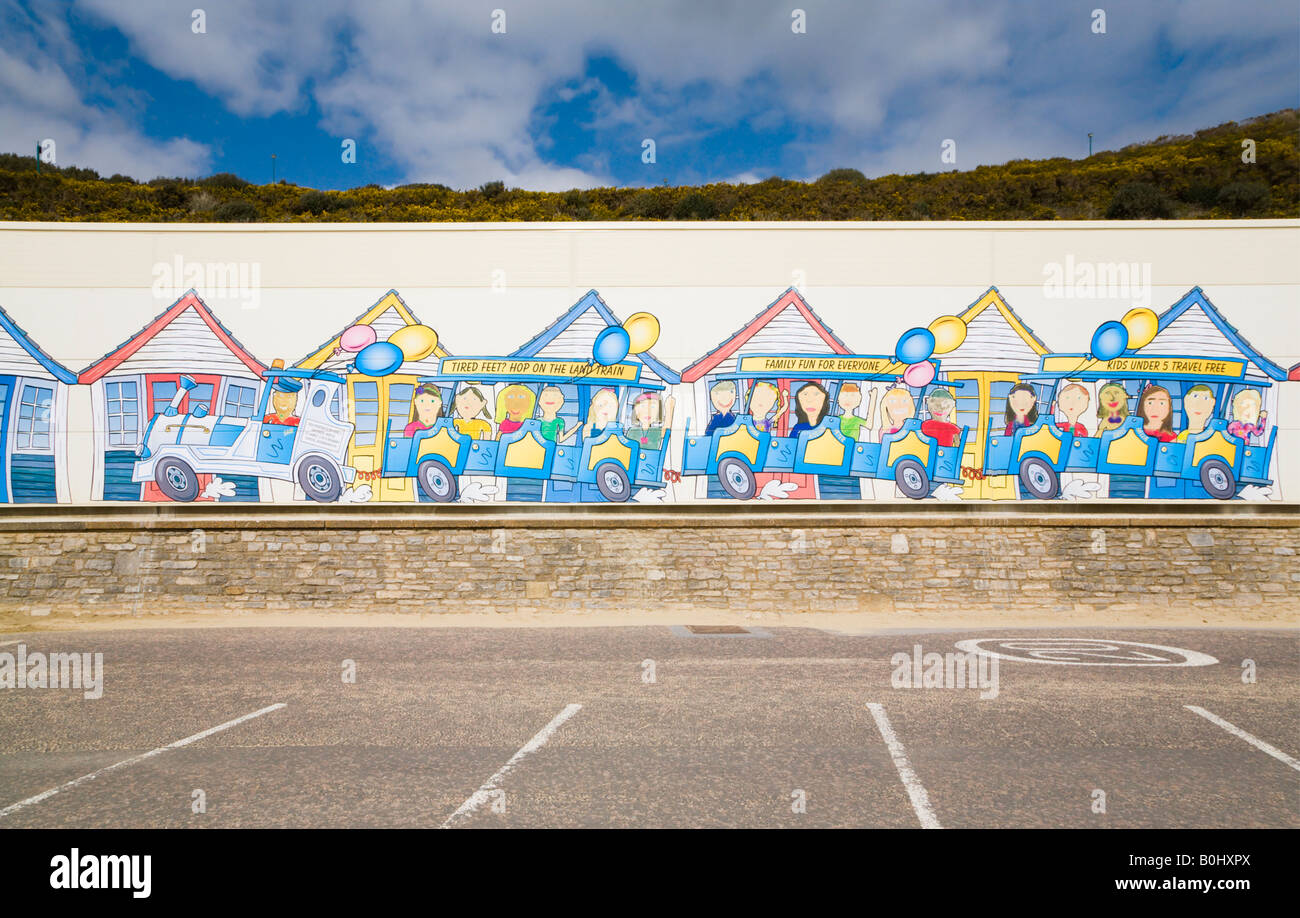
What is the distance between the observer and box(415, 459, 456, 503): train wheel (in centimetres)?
1270

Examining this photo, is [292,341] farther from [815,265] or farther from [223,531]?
[815,265]

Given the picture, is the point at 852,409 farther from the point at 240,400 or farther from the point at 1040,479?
the point at 240,400

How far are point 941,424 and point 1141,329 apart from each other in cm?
393

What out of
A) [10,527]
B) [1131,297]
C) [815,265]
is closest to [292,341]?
[10,527]

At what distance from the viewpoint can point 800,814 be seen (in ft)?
13.0

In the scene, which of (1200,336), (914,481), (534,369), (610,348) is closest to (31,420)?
(534,369)

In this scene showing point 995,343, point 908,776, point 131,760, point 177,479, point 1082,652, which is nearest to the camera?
point 908,776

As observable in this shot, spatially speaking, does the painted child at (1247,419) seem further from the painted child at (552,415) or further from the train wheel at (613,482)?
the painted child at (552,415)

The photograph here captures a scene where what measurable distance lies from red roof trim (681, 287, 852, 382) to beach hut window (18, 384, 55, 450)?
1112 centimetres

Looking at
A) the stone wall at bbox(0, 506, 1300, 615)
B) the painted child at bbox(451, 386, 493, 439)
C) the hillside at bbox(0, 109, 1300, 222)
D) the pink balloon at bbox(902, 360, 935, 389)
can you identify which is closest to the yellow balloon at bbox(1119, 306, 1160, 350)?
the stone wall at bbox(0, 506, 1300, 615)

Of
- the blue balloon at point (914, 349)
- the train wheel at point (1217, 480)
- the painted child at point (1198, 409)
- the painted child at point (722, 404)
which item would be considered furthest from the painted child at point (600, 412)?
the train wheel at point (1217, 480)

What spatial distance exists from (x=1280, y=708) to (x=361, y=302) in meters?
13.4

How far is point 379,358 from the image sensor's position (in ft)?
42.2

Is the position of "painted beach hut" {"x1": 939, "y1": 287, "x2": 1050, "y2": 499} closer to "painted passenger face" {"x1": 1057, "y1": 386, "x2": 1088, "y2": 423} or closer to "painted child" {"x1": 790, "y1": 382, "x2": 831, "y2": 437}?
"painted passenger face" {"x1": 1057, "y1": 386, "x2": 1088, "y2": 423}
